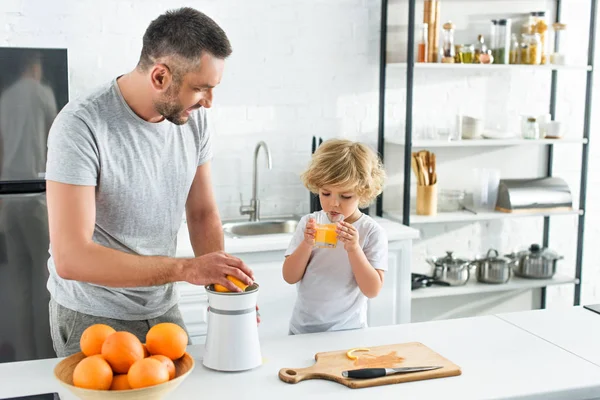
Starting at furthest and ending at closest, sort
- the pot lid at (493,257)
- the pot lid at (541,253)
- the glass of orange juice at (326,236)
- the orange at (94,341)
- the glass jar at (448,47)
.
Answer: the pot lid at (541,253), the pot lid at (493,257), the glass jar at (448,47), the glass of orange juice at (326,236), the orange at (94,341)

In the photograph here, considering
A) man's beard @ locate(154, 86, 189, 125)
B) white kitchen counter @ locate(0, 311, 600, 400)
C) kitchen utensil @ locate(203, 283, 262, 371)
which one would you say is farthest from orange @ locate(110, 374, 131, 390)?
man's beard @ locate(154, 86, 189, 125)

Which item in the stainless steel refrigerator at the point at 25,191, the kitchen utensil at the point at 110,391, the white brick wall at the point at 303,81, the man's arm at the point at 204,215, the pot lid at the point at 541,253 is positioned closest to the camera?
the kitchen utensil at the point at 110,391

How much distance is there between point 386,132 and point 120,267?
243cm

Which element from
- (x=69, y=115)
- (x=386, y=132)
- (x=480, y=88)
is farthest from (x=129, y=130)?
(x=480, y=88)

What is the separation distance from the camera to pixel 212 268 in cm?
173

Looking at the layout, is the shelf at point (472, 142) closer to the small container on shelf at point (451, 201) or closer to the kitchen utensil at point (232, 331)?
the small container on shelf at point (451, 201)

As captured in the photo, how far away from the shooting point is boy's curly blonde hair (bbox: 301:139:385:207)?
2.26m

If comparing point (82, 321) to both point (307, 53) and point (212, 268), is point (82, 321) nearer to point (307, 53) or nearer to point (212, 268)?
point (212, 268)

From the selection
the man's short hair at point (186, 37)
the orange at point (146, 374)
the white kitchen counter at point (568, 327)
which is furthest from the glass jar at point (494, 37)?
the orange at point (146, 374)

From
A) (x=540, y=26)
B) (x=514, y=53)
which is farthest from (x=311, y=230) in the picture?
(x=540, y=26)

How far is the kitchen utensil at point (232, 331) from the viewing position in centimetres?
171

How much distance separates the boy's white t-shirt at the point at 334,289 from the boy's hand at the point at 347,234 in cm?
16

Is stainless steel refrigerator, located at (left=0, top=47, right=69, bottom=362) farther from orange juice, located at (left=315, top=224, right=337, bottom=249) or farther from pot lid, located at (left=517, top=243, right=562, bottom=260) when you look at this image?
pot lid, located at (left=517, top=243, right=562, bottom=260)

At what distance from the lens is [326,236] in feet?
6.91
